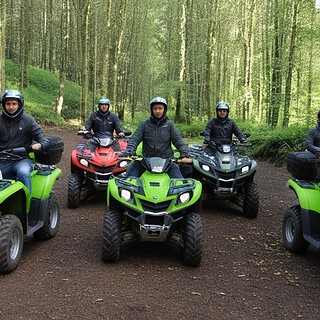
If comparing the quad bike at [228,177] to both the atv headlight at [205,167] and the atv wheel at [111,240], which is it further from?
the atv wheel at [111,240]

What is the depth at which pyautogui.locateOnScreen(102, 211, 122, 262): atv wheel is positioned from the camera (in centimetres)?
471

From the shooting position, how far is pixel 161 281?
4383 mm

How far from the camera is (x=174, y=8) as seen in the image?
116ft

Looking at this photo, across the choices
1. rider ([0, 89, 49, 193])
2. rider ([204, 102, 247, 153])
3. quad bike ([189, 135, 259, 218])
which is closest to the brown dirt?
quad bike ([189, 135, 259, 218])

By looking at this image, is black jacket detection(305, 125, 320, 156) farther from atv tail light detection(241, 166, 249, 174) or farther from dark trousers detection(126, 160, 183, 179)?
dark trousers detection(126, 160, 183, 179)

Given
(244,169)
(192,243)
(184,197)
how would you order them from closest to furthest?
(192,243)
(184,197)
(244,169)

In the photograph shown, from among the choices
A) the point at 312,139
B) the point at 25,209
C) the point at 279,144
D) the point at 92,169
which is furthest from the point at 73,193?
the point at 279,144

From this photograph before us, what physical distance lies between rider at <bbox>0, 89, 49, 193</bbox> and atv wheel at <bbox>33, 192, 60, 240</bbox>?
0.70 m

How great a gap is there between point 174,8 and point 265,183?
92.2 ft

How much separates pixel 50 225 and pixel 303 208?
334 centimetres

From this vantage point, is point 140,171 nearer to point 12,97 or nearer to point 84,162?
point 12,97

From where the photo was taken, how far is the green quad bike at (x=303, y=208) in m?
5.16

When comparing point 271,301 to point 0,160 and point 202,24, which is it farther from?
point 202,24

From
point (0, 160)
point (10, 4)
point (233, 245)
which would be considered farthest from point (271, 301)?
point (10, 4)
